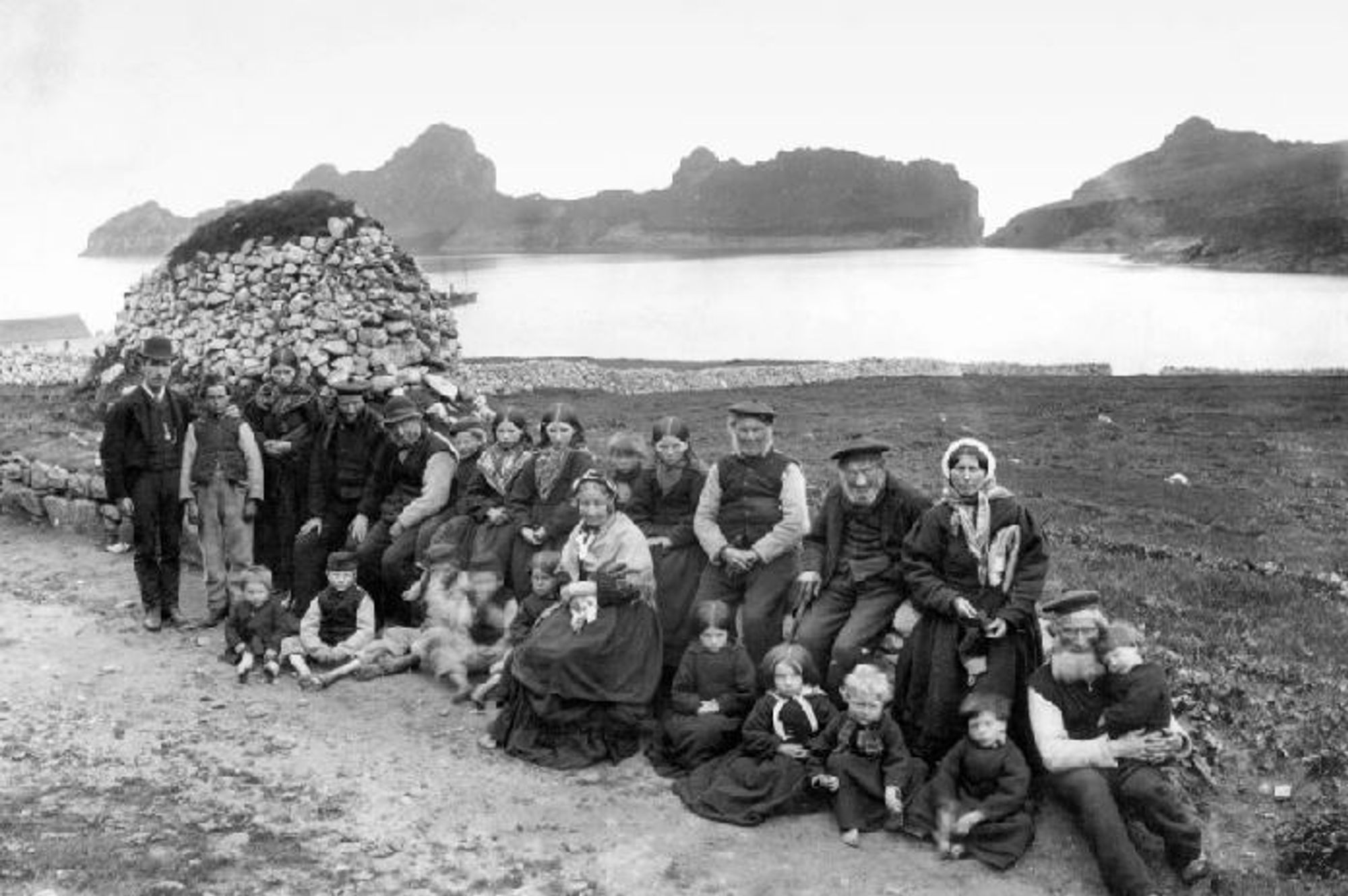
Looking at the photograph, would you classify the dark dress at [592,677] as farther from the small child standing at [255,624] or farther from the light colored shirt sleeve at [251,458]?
the light colored shirt sleeve at [251,458]

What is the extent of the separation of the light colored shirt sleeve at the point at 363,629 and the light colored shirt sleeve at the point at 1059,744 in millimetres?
4950

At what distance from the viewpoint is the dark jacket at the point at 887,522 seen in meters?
7.34

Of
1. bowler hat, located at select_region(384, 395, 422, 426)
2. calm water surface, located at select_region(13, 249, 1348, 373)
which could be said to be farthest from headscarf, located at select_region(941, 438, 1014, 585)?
calm water surface, located at select_region(13, 249, 1348, 373)

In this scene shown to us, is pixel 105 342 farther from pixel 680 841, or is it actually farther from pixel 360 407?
pixel 680 841

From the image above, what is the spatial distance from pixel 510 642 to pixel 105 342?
41.5 feet

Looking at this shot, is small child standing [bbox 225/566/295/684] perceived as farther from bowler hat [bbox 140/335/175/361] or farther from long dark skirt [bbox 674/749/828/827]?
long dark skirt [bbox 674/749/828/827]

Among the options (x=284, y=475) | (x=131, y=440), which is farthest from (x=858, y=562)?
(x=131, y=440)

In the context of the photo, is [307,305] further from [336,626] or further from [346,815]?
[346,815]

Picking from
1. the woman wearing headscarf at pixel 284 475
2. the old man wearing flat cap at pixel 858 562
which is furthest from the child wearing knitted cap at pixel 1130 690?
the woman wearing headscarf at pixel 284 475

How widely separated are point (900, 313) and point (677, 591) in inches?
3215

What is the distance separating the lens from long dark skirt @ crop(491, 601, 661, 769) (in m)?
7.11

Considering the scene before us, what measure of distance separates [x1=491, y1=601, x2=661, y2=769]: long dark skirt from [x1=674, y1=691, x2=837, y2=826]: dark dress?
0.65 m

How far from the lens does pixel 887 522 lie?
737 cm

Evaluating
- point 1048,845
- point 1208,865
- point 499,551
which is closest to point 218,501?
point 499,551
